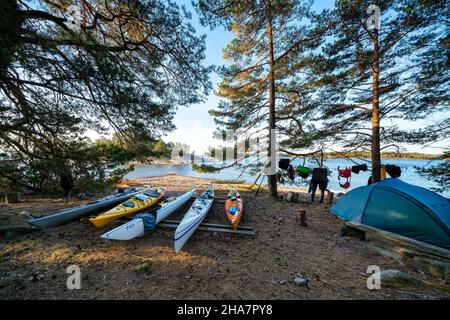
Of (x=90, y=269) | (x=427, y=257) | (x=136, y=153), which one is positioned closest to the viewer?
(x=90, y=269)

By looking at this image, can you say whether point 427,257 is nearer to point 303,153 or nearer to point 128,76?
point 303,153

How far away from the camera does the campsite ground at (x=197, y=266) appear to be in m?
2.25

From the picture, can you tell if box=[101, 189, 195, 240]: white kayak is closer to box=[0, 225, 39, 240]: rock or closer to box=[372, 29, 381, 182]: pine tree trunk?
box=[0, 225, 39, 240]: rock

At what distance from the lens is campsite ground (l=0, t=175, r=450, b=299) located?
88.4 inches

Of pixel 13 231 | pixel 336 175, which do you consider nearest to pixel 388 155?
pixel 13 231

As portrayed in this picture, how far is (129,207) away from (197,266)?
298 centimetres

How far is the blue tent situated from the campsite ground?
0.93 metres

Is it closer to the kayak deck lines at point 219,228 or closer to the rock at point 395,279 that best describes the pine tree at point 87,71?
the kayak deck lines at point 219,228

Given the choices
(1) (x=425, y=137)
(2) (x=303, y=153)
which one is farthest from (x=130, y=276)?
(1) (x=425, y=137)

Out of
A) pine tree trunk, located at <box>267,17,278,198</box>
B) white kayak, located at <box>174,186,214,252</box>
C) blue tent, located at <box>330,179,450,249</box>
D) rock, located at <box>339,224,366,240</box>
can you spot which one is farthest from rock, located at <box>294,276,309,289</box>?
pine tree trunk, located at <box>267,17,278,198</box>

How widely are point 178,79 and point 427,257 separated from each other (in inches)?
279

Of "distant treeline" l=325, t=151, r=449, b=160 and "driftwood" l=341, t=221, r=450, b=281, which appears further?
"distant treeline" l=325, t=151, r=449, b=160

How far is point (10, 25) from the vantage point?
241cm

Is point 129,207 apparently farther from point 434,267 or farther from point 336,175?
point 336,175
